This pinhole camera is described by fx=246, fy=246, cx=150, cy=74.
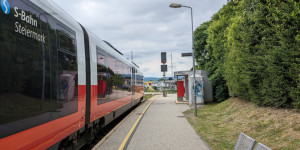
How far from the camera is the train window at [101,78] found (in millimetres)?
7521

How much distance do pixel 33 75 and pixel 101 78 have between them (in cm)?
426

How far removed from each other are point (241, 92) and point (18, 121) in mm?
11506

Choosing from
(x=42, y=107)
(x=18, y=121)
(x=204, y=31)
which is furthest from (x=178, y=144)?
(x=204, y=31)

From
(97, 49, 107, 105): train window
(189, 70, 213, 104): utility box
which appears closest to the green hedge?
(97, 49, 107, 105): train window

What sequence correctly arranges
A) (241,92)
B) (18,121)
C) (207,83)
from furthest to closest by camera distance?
(207,83)
(241,92)
(18,121)

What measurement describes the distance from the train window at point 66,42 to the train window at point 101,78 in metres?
2.19

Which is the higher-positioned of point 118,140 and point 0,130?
point 0,130

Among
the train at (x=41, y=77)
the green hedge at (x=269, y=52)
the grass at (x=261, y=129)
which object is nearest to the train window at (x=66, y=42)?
the train at (x=41, y=77)

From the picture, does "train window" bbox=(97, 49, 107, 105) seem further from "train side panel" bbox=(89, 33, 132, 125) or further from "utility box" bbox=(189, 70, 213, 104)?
"utility box" bbox=(189, 70, 213, 104)

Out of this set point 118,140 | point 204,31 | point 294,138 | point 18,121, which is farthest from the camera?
point 204,31

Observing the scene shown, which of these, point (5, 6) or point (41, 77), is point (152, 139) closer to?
point (41, 77)

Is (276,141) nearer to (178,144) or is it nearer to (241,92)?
(178,144)

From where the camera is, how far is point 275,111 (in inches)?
340

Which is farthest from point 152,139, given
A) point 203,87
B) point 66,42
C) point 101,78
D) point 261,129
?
point 203,87
